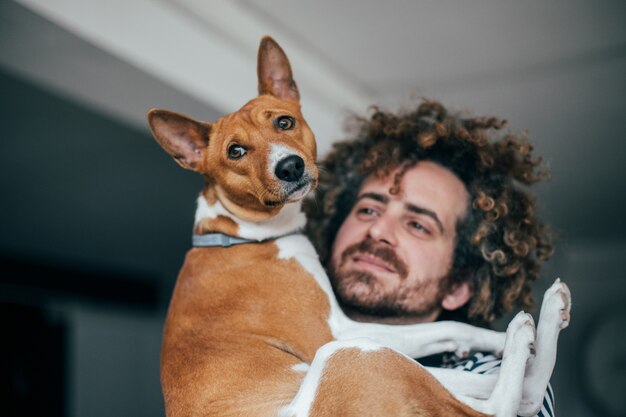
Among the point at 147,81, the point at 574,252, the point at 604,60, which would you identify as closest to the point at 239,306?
the point at 147,81

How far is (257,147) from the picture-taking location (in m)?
2.16

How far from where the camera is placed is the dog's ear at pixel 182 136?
2258 mm

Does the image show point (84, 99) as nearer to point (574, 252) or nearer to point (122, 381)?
point (122, 381)

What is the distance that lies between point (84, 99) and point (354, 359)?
2.66 meters

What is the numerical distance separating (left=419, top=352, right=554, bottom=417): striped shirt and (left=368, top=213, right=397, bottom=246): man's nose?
0.45 meters

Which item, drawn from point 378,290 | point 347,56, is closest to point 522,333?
point 378,290

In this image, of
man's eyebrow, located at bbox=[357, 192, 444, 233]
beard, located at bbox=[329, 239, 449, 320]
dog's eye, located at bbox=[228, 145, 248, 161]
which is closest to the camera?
dog's eye, located at bbox=[228, 145, 248, 161]

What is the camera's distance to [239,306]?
212cm

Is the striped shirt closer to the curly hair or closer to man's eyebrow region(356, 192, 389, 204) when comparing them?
the curly hair

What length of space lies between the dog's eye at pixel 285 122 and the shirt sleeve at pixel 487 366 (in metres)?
0.96

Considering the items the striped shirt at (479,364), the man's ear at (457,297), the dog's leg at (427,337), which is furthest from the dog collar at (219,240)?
the man's ear at (457,297)

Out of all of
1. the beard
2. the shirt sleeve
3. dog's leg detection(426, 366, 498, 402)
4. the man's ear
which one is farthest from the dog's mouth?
the man's ear

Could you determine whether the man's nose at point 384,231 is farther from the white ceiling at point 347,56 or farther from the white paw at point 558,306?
the white ceiling at point 347,56

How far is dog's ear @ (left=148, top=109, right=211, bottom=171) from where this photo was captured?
7.41 feet
